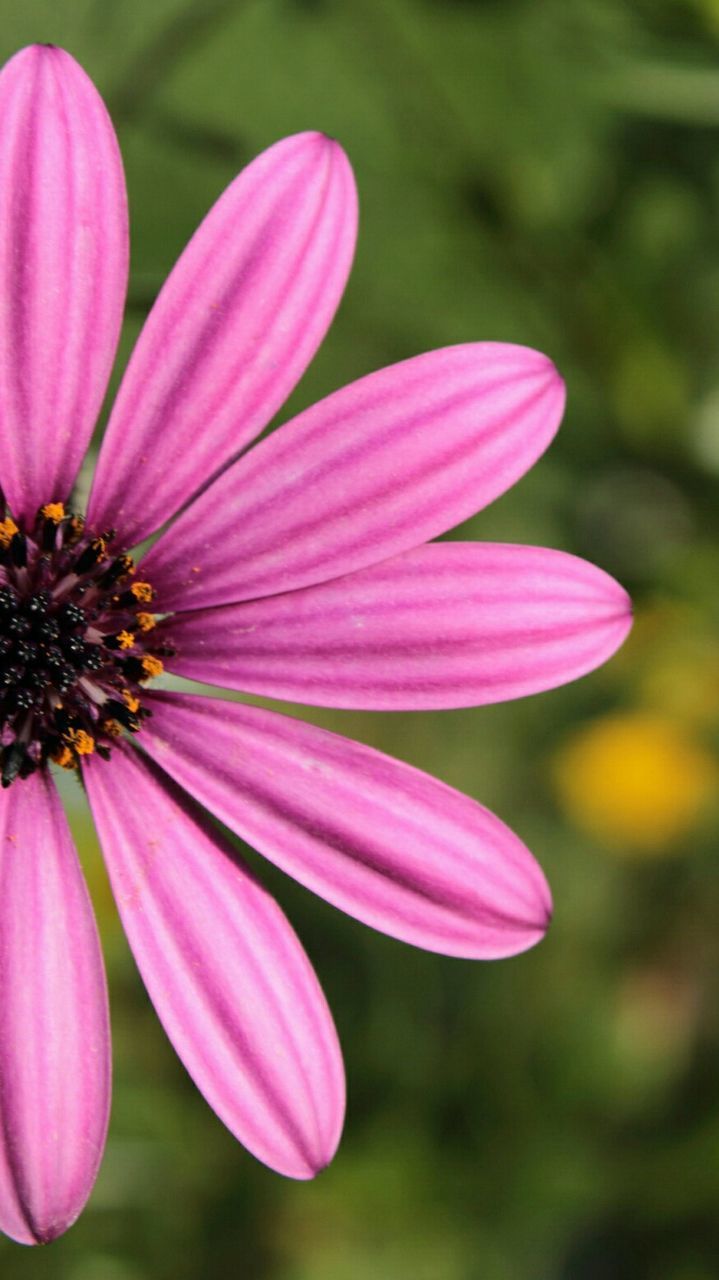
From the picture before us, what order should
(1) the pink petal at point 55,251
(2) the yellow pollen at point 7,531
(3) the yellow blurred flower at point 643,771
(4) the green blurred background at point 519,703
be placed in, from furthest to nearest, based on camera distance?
(3) the yellow blurred flower at point 643,771, (4) the green blurred background at point 519,703, (2) the yellow pollen at point 7,531, (1) the pink petal at point 55,251

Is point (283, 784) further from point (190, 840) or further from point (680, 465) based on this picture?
point (680, 465)

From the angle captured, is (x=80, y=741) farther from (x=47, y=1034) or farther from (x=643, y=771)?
(x=643, y=771)

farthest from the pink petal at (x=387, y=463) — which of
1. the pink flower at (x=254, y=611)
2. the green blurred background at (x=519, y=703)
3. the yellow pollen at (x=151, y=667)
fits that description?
the green blurred background at (x=519, y=703)

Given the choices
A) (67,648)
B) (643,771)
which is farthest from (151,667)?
(643,771)

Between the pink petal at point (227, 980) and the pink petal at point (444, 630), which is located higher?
the pink petal at point (444, 630)

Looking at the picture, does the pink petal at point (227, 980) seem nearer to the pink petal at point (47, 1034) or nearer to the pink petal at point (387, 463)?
the pink petal at point (47, 1034)

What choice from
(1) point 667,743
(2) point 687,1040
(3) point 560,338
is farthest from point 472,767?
(3) point 560,338
